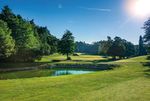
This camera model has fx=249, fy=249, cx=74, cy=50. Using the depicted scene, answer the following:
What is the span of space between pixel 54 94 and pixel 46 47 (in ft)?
217

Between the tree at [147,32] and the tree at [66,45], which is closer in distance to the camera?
the tree at [147,32]

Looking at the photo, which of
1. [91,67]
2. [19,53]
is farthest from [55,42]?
[91,67]

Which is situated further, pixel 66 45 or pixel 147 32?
pixel 66 45

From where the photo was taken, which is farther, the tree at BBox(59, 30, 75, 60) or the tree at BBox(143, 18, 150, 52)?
the tree at BBox(59, 30, 75, 60)

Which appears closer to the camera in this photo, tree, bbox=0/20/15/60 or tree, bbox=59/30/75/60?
tree, bbox=0/20/15/60

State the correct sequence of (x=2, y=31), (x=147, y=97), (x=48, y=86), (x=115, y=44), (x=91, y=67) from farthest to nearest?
1. (x=115, y=44)
2. (x=91, y=67)
3. (x=2, y=31)
4. (x=48, y=86)
5. (x=147, y=97)

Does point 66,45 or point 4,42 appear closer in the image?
point 4,42

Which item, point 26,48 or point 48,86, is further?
point 26,48

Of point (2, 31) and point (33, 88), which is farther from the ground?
point (2, 31)

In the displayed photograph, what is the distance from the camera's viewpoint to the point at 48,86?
22891 mm

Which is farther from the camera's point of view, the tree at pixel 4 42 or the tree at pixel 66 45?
the tree at pixel 66 45

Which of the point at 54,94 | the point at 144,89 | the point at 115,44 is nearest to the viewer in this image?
the point at 54,94

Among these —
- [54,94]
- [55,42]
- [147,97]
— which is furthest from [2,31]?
[55,42]

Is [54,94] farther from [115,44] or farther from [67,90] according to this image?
[115,44]
